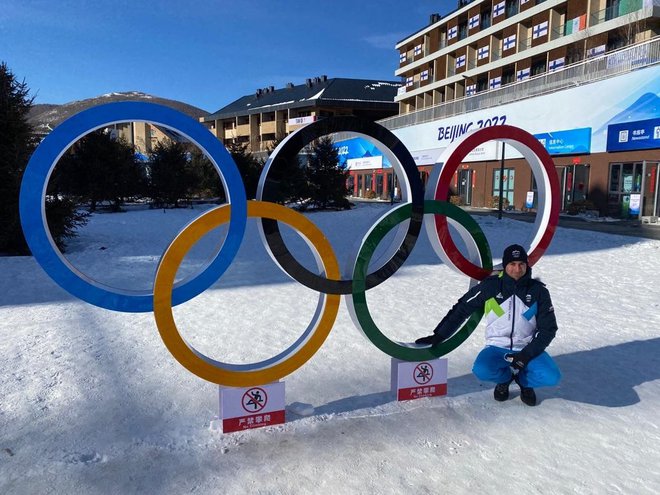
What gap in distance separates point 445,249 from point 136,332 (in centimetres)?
377

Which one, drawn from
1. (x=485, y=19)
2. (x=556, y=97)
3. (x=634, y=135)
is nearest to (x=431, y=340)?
(x=634, y=135)

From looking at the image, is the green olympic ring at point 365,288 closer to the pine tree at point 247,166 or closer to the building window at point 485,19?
the pine tree at point 247,166

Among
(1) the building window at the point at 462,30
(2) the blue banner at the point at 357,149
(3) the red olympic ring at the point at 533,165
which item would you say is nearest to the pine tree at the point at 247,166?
(2) the blue banner at the point at 357,149

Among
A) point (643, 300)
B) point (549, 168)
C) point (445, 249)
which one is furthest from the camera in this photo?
point (643, 300)

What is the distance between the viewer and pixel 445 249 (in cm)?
406

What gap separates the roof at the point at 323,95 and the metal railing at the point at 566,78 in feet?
84.2

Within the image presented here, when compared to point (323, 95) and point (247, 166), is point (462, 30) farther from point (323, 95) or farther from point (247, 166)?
point (247, 166)

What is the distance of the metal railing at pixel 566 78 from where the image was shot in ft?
57.2

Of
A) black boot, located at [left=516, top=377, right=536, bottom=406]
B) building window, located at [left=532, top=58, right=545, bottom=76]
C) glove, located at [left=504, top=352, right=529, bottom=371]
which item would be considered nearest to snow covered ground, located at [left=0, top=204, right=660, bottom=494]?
black boot, located at [left=516, top=377, right=536, bottom=406]

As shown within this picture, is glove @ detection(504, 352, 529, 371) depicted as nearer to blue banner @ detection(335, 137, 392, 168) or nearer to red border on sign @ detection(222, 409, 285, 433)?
red border on sign @ detection(222, 409, 285, 433)

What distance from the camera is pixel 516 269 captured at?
3797 millimetres

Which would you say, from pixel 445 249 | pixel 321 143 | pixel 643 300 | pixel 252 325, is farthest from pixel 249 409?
pixel 321 143

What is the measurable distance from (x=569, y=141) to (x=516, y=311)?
19.6 meters

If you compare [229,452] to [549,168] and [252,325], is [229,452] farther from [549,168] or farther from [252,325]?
[549,168]
